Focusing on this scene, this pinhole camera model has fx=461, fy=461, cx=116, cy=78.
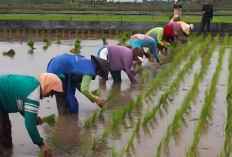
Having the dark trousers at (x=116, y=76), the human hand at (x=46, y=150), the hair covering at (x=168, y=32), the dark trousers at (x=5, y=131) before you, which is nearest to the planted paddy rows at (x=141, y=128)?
the human hand at (x=46, y=150)

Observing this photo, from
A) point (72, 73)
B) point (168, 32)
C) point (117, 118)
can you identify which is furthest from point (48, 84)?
point (168, 32)

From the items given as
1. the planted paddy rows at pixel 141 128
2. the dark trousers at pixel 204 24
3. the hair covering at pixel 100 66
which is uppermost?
the hair covering at pixel 100 66

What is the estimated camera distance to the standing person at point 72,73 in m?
5.32

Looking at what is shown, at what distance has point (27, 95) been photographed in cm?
390

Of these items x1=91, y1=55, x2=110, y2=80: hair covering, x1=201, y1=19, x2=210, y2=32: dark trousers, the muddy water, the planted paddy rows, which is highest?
x1=91, y1=55, x2=110, y2=80: hair covering

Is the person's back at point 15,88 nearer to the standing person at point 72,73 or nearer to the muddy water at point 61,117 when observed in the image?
the muddy water at point 61,117

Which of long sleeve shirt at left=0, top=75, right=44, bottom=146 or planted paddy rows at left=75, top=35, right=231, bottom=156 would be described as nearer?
long sleeve shirt at left=0, top=75, right=44, bottom=146

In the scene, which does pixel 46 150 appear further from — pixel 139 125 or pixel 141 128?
pixel 141 128

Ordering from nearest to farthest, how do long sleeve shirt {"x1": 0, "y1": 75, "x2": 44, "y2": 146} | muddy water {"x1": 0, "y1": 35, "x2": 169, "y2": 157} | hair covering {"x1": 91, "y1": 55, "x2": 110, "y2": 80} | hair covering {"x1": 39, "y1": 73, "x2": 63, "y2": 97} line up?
long sleeve shirt {"x1": 0, "y1": 75, "x2": 44, "y2": 146} < hair covering {"x1": 39, "y1": 73, "x2": 63, "y2": 97} < muddy water {"x1": 0, "y1": 35, "x2": 169, "y2": 157} < hair covering {"x1": 91, "y1": 55, "x2": 110, "y2": 80}

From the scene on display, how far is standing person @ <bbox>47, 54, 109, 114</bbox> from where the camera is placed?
17.4 feet

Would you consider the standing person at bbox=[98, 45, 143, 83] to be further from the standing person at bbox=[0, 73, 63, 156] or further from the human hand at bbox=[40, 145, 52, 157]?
the human hand at bbox=[40, 145, 52, 157]

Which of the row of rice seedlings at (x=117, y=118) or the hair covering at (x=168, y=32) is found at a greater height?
the hair covering at (x=168, y=32)

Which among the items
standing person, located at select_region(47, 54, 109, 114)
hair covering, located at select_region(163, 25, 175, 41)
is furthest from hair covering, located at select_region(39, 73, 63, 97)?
hair covering, located at select_region(163, 25, 175, 41)

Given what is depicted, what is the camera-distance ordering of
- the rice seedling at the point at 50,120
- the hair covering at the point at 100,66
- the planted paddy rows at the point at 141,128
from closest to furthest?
the planted paddy rows at the point at 141,128
the rice seedling at the point at 50,120
the hair covering at the point at 100,66
